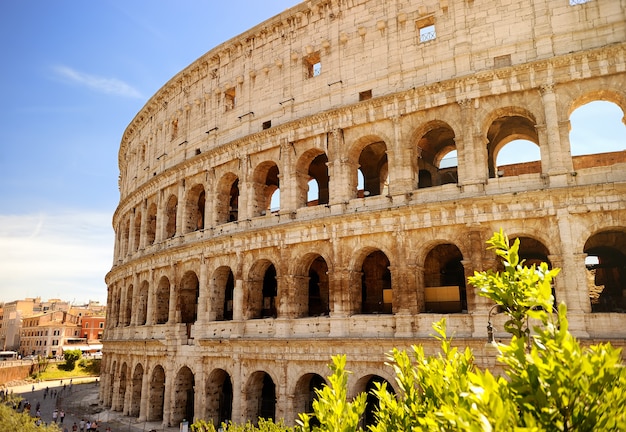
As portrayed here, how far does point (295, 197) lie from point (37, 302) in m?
93.7

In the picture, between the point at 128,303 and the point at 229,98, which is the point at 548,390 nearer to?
the point at 229,98

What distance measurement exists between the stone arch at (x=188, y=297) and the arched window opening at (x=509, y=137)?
47.6 ft

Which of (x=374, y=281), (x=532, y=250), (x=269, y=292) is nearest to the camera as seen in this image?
(x=532, y=250)

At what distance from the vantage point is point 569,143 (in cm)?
1442

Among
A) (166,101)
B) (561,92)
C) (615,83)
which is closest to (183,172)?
(166,101)

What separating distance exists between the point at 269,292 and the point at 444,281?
8317mm

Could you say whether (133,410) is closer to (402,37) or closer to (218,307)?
(218,307)

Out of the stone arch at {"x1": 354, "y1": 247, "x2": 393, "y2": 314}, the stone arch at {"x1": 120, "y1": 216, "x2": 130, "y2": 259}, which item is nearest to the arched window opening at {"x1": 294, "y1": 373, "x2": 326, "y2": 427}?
the stone arch at {"x1": 354, "y1": 247, "x2": 393, "y2": 314}

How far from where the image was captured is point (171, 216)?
A: 25.4 metres

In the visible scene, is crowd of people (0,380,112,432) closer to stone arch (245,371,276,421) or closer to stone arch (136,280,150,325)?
stone arch (136,280,150,325)

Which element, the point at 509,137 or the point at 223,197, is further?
the point at 223,197

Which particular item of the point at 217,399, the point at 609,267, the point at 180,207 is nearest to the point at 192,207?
the point at 180,207

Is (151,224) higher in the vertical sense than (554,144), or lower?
higher

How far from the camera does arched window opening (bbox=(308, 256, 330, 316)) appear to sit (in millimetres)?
20438
